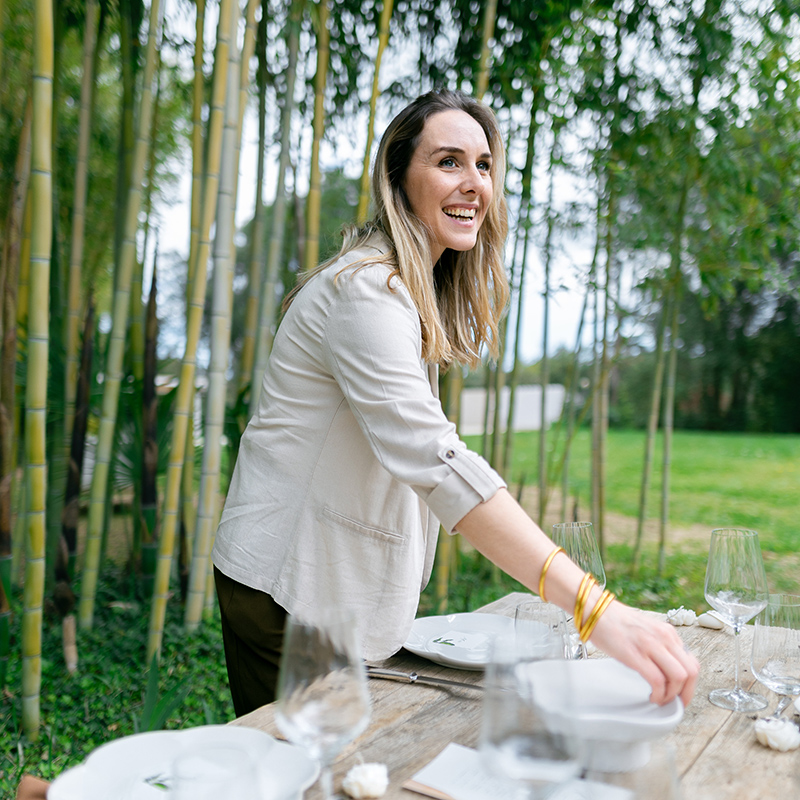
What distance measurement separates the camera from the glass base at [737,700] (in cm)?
100

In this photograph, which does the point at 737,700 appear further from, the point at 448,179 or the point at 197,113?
the point at 197,113

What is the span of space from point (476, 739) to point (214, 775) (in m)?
0.44

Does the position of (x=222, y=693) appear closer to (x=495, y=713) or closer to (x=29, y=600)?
(x=29, y=600)

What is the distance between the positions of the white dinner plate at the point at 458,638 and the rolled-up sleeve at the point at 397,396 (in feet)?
1.00

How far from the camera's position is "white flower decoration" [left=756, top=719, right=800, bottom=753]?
868 mm

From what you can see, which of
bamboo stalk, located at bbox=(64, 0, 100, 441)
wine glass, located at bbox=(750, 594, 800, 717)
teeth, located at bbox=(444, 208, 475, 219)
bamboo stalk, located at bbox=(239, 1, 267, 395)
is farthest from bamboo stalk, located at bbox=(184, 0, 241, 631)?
wine glass, located at bbox=(750, 594, 800, 717)

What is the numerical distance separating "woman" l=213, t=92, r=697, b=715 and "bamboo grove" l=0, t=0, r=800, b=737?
1004 mm

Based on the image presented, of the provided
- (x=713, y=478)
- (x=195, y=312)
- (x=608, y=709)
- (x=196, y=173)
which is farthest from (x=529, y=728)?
(x=713, y=478)

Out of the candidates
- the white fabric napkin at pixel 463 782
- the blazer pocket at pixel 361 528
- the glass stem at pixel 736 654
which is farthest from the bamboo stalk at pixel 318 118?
the white fabric napkin at pixel 463 782

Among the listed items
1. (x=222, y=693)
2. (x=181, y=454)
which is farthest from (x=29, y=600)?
(x=222, y=693)

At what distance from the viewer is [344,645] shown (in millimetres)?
628

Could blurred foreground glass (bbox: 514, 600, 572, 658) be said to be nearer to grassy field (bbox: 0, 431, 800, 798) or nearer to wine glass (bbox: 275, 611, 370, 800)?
wine glass (bbox: 275, 611, 370, 800)

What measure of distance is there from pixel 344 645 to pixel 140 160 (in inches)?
94.4

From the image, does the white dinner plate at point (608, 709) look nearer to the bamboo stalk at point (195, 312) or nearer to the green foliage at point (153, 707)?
the green foliage at point (153, 707)
